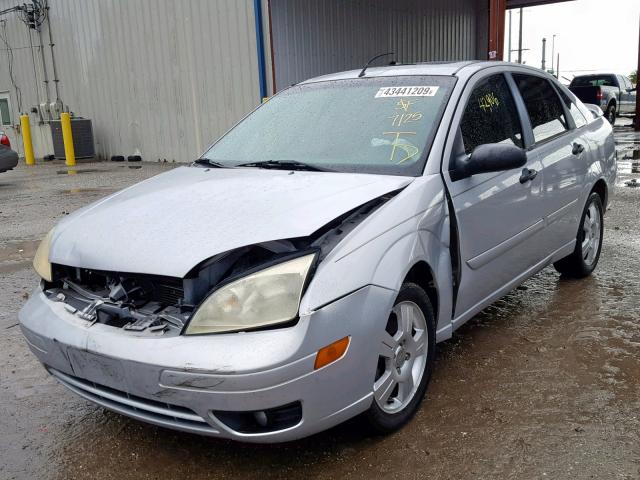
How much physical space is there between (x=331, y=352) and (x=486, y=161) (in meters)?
1.32

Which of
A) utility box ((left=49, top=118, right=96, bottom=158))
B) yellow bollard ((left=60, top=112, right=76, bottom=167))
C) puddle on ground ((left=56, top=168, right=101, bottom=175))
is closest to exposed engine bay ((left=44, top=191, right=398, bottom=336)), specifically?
puddle on ground ((left=56, top=168, right=101, bottom=175))

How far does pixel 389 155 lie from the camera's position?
118 inches

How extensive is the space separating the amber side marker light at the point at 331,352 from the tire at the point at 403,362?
0.25 meters

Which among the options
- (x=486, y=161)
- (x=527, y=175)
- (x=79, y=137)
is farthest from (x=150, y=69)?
(x=486, y=161)

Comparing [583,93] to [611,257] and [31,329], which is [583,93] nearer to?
[611,257]

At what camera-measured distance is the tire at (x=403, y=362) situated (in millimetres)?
2492

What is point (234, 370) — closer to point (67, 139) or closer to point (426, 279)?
point (426, 279)

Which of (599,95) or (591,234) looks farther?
(599,95)

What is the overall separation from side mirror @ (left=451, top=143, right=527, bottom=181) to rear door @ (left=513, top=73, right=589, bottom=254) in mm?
781

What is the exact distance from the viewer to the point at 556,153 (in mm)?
3914

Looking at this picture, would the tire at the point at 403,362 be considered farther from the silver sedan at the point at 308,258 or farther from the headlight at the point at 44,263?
the headlight at the point at 44,263

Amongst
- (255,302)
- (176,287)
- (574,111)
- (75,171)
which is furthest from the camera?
(75,171)

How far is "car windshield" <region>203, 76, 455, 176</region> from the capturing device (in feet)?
9.90

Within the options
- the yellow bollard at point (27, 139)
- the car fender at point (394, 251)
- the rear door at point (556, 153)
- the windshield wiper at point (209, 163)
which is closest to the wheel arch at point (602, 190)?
the rear door at point (556, 153)
